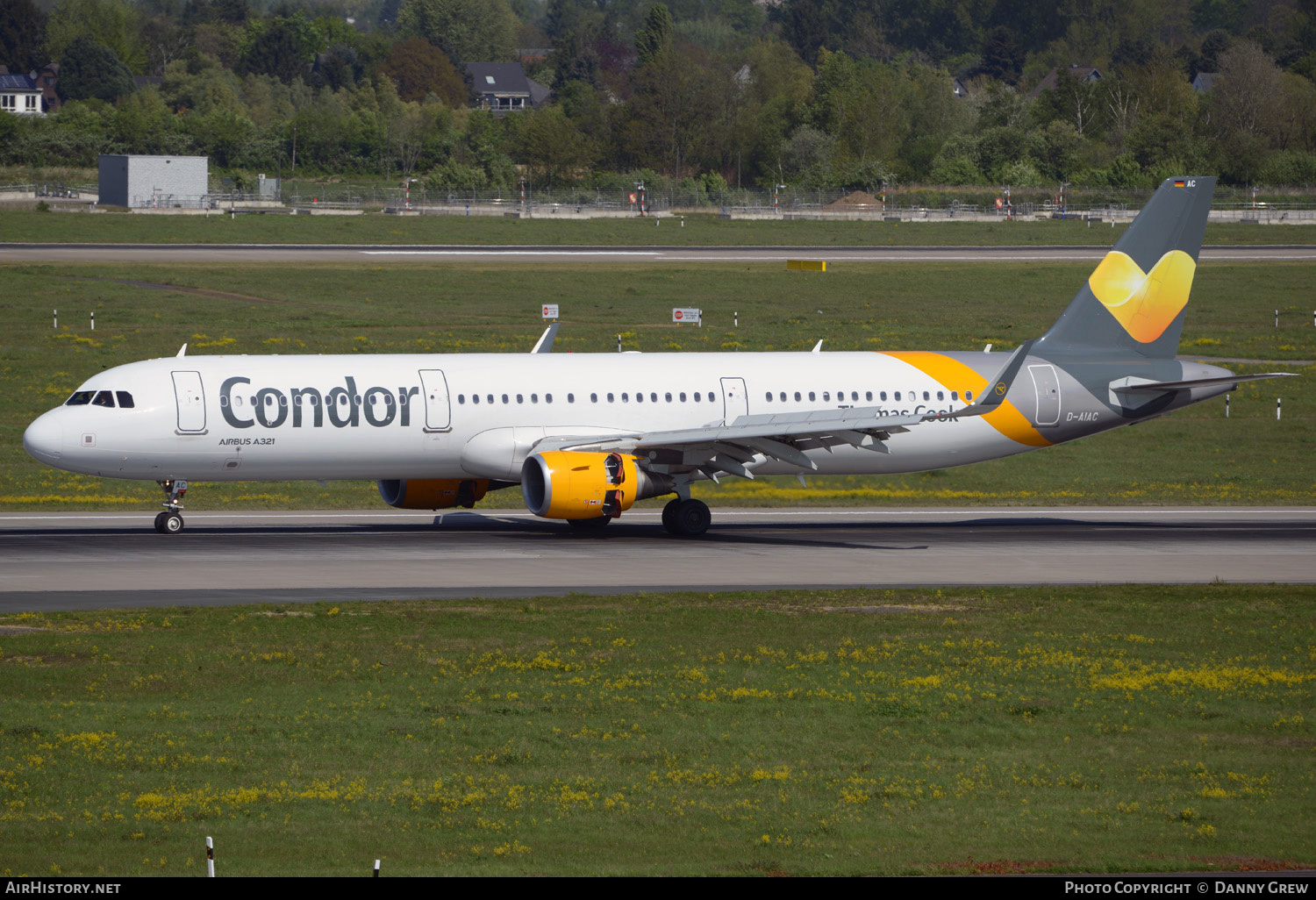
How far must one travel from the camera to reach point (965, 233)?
132 m

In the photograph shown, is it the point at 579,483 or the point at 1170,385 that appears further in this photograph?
the point at 1170,385

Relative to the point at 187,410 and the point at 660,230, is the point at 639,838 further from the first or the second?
the point at 660,230

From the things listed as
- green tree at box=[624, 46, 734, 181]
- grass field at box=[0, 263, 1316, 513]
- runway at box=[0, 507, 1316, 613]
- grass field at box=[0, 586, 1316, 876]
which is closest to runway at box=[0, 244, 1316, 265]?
grass field at box=[0, 263, 1316, 513]

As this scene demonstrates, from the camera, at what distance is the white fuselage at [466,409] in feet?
128

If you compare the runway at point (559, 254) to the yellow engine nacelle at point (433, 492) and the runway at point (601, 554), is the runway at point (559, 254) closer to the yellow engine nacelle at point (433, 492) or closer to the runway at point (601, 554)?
the runway at point (601, 554)

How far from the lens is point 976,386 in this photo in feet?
145

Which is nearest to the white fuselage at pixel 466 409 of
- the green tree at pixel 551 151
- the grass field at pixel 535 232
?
the grass field at pixel 535 232

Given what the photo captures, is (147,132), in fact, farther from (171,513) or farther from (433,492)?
(433,492)

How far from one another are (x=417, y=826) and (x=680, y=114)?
17851 centimetres

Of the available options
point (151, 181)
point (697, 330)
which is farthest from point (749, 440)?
point (151, 181)

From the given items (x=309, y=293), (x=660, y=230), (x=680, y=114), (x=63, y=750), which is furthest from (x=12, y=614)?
(x=680, y=114)

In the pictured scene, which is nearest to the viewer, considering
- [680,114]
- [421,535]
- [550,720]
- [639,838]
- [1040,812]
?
[639,838]

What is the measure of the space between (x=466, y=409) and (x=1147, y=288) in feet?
66.3

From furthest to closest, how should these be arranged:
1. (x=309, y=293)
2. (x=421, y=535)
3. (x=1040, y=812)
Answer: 1. (x=309, y=293)
2. (x=421, y=535)
3. (x=1040, y=812)
